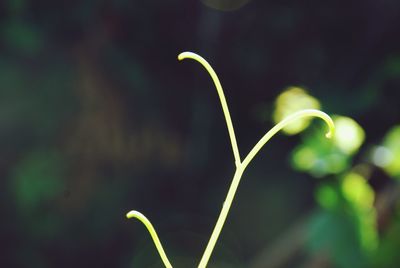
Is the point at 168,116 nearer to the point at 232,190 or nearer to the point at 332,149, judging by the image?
the point at 332,149

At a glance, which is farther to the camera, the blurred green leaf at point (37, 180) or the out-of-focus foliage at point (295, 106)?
the blurred green leaf at point (37, 180)

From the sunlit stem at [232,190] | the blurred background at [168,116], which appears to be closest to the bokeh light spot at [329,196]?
the blurred background at [168,116]

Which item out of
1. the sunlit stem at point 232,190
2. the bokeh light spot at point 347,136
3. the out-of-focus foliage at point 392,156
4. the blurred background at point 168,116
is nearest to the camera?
the sunlit stem at point 232,190

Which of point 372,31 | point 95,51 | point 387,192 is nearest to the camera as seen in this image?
point 387,192

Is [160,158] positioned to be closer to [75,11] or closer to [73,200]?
[73,200]

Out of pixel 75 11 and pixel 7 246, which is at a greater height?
pixel 75 11

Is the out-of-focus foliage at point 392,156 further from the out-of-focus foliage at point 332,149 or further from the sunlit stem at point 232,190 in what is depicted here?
the sunlit stem at point 232,190

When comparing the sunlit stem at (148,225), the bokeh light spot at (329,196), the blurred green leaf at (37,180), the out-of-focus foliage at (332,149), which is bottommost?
the blurred green leaf at (37,180)

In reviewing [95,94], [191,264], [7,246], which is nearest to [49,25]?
[95,94]

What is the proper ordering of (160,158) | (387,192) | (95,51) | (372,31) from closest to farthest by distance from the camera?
1. (387,192)
2. (372,31)
3. (95,51)
4. (160,158)

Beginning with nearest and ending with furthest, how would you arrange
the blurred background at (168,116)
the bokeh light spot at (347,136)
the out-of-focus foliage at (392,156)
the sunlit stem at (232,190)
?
the sunlit stem at (232,190), the bokeh light spot at (347,136), the out-of-focus foliage at (392,156), the blurred background at (168,116)
